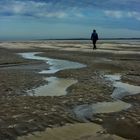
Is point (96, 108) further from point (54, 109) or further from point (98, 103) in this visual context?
point (54, 109)

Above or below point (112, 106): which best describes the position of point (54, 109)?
above

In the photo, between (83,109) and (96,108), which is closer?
(83,109)

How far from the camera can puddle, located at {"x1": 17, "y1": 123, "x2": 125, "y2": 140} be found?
9.12 metres

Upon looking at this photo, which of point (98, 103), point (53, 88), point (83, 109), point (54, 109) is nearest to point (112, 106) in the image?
point (98, 103)

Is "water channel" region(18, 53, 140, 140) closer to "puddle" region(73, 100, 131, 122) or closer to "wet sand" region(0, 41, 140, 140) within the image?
"puddle" region(73, 100, 131, 122)

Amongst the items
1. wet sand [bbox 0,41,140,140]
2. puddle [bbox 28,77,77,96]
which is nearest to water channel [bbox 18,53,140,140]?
puddle [bbox 28,77,77,96]

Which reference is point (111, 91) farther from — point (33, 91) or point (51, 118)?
point (51, 118)

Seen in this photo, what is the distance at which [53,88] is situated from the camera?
17.4 meters

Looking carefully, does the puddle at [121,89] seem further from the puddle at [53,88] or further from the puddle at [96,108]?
the puddle at [53,88]

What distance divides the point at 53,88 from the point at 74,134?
8.05 meters

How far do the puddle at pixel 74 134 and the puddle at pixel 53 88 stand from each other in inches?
219

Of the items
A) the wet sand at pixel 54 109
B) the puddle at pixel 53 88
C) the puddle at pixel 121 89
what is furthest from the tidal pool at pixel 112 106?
the puddle at pixel 53 88

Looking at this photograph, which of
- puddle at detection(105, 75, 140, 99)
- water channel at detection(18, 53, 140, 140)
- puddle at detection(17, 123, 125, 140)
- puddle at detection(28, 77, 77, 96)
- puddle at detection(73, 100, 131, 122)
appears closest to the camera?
puddle at detection(17, 123, 125, 140)

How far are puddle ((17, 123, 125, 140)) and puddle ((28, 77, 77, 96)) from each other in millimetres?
5553
